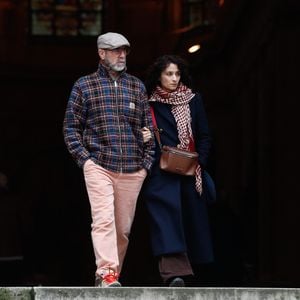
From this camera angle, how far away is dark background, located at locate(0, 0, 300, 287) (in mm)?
17406

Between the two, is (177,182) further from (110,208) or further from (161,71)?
(161,71)

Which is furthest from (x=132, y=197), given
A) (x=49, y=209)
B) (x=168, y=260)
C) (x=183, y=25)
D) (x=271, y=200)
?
(x=183, y=25)

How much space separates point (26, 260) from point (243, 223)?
344 cm

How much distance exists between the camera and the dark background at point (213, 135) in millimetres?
17406

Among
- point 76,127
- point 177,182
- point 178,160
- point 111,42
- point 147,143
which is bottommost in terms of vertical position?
point 177,182

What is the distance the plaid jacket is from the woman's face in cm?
32

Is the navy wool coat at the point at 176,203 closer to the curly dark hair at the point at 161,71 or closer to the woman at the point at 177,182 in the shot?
the woman at the point at 177,182

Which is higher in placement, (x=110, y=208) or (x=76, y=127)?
(x=76, y=127)

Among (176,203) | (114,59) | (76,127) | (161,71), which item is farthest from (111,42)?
(176,203)

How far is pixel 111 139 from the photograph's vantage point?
10.4m

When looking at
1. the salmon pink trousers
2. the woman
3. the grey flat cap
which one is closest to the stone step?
the salmon pink trousers

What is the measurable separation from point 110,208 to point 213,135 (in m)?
15.3

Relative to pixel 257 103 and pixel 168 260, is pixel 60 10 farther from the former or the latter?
pixel 168 260

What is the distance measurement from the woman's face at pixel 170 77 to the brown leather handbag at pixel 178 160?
509mm
